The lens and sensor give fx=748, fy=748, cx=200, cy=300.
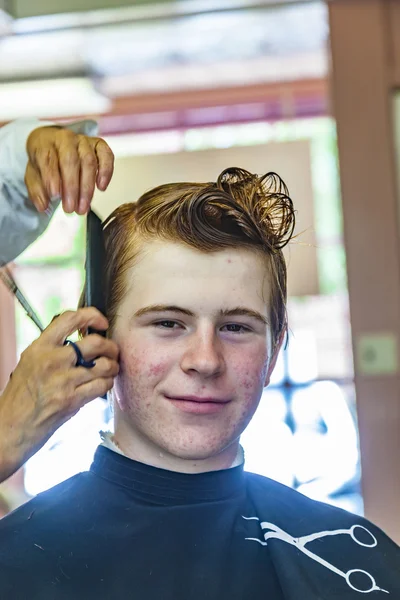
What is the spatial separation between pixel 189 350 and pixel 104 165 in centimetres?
30

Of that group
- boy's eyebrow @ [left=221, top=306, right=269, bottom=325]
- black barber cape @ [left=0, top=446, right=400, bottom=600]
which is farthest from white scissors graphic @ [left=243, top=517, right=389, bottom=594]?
boy's eyebrow @ [left=221, top=306, right=269, bottom=325]

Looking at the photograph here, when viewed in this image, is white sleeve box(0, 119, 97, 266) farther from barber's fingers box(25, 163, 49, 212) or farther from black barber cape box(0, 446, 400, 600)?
black barber cape box(0, 446, 400, 600)

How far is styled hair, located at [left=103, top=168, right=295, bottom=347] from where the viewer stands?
1.13 meters

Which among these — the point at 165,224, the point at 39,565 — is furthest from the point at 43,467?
the point at 165,224

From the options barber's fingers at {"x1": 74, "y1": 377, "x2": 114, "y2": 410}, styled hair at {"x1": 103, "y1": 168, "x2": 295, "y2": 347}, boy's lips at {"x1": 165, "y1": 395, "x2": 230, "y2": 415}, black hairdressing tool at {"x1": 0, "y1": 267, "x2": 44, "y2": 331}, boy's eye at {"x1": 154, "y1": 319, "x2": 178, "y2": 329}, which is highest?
styled hair at {"x1": 103, "y1": 168, "x2": 295, "y2": 347}

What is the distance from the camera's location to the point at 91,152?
1090mm

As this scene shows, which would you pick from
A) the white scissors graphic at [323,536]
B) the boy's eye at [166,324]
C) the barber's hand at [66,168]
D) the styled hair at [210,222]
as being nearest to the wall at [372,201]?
the white scissors graphic at [323,536]

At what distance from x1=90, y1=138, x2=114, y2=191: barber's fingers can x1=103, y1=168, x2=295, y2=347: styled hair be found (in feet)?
0.29

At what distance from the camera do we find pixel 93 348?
3.49ft

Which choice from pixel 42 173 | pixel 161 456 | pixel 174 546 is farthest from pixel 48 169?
pixel 174 546

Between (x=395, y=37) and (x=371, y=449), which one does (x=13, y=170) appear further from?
(x=395, y=37)

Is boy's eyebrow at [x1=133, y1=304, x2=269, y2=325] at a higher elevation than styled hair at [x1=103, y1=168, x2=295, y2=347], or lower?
lower

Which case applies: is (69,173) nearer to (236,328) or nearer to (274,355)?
(236,328)

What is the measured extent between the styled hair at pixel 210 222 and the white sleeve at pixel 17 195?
121 millimetres
